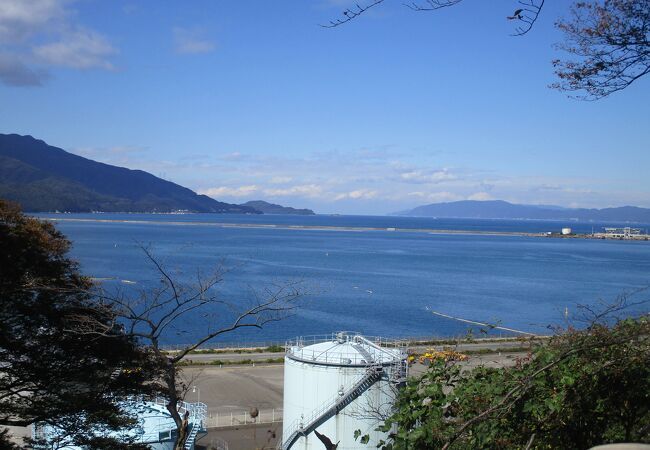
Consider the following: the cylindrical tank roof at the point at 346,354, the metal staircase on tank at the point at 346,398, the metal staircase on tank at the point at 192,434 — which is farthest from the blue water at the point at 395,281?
the metal staircase on tank at the point at 346,398

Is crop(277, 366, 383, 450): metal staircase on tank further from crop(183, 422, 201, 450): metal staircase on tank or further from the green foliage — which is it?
the green foliage

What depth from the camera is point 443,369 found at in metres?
4.96

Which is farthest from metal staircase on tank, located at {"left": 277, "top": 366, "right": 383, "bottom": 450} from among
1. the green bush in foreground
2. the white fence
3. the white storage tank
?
the green bush in foreground

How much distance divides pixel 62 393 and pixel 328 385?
6.13 m

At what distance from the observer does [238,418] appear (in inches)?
709

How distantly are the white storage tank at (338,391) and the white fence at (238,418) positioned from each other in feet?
16.0

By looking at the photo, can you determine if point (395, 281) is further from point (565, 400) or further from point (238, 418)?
point (565, 400)

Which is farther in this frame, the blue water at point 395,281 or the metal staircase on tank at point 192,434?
the blue water at point 395,281

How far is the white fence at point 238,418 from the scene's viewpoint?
683 inches

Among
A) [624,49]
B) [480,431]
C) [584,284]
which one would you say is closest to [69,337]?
[480,431]

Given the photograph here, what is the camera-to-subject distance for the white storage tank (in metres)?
11.8

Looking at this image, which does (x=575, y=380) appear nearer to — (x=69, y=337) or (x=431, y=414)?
(x=431, y=414)

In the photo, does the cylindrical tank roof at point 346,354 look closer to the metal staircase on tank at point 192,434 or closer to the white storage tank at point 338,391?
the white storage tank at point 338,391

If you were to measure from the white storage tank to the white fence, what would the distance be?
4880 millimetres
